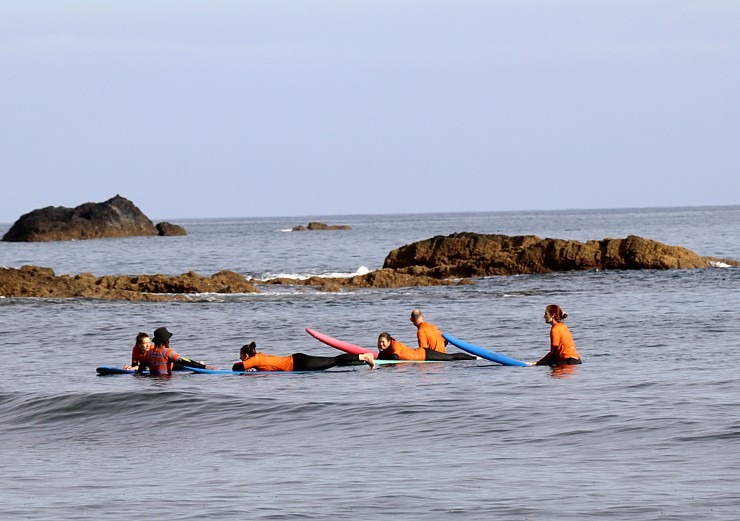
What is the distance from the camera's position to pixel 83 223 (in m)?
143

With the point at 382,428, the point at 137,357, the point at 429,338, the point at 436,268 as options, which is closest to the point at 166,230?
the point at 436,268

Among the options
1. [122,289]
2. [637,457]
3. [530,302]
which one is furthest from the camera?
[122,289]

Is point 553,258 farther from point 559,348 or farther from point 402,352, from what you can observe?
point 559,348

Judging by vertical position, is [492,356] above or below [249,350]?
below

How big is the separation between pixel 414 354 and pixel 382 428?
7.40 meters

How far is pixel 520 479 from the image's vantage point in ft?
41.7

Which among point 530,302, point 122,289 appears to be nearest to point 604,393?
point 530,302

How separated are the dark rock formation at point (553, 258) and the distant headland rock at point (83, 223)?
306 feet

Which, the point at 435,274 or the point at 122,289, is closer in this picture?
the point at 122,289

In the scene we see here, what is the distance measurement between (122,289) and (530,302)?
1630 centimetres

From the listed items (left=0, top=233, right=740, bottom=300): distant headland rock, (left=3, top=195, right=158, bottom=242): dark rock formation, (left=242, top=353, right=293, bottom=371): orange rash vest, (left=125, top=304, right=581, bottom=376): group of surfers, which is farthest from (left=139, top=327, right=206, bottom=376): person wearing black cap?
(left=3, top=195, right=158, bottom=242): dark rock formation

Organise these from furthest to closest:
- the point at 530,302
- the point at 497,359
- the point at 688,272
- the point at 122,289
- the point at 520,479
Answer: the point at 688,272 < the point at 122,289 < the point at 530,302 < the point at 497,359 < the point at 520,479

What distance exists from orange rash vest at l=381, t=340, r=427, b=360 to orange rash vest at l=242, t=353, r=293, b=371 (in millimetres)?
2054

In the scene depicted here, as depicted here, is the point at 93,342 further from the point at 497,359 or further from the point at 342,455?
the point at 342,455
